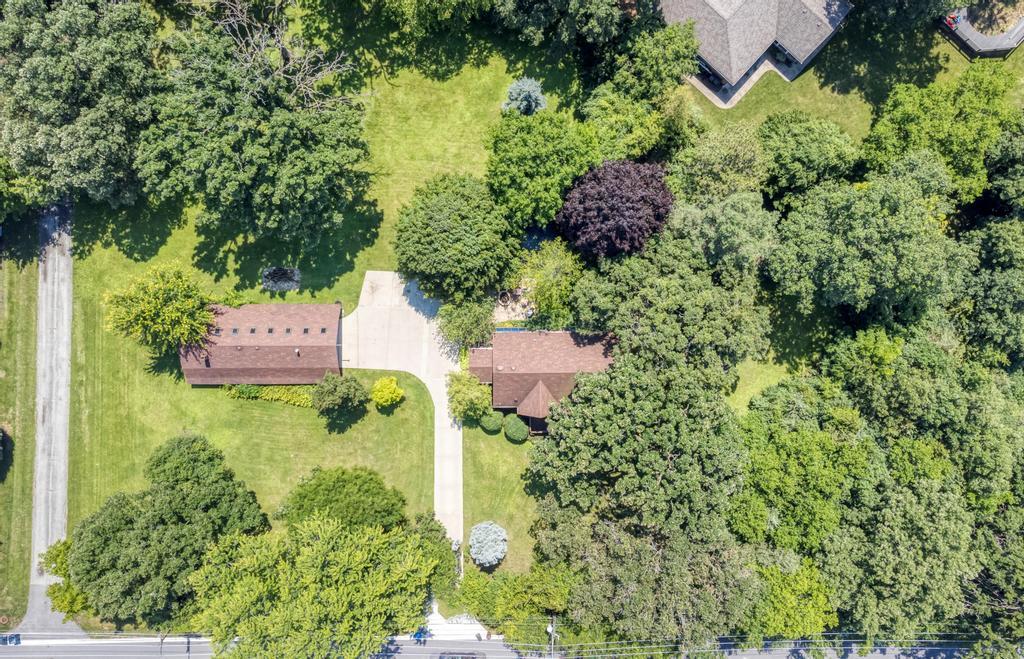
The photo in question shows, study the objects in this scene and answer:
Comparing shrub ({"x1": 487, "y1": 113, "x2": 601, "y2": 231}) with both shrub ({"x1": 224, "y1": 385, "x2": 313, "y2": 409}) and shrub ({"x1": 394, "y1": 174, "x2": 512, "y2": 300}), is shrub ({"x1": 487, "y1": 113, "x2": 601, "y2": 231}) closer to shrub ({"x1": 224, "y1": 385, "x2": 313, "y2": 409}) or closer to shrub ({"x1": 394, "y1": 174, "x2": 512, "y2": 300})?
shrub ({"x1": 394, "y1": 174, "x2": 512, "y2": 300})

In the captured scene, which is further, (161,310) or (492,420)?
(492,420)


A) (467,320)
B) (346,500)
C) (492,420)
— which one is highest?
(467,320)

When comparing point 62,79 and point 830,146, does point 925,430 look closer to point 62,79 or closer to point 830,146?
point 830,146

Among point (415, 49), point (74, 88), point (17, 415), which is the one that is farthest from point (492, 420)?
point (17, 415)

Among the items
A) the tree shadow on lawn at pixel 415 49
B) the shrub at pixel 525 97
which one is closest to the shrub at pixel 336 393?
the tree shadow on lawn at pixel 415 49

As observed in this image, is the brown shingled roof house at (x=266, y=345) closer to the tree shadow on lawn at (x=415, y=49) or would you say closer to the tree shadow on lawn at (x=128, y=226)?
the tree shadow on lawn at (x=128, y=226)

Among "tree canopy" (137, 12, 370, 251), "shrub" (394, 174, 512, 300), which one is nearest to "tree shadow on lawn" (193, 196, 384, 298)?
"shrub" (394, 174, 512, 300)

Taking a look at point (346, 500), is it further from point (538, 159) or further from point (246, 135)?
point (538, 159)
